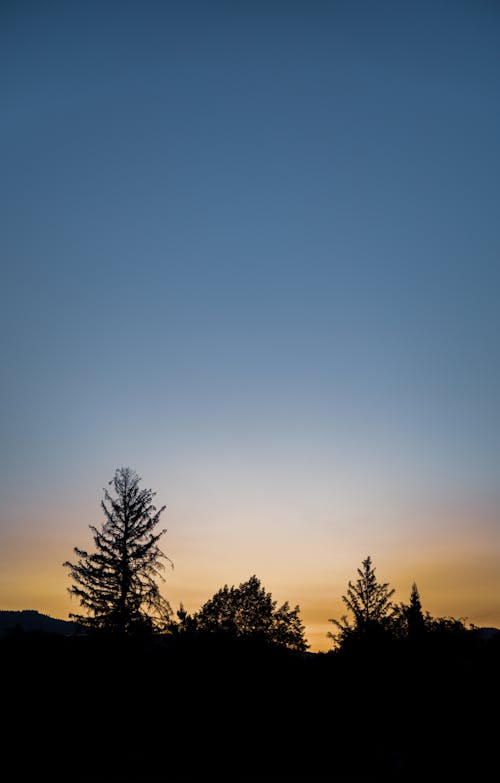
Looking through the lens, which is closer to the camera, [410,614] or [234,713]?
[234,713]

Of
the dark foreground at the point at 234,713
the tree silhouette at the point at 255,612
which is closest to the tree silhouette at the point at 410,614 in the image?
the tree silhouette at the point at 255,612

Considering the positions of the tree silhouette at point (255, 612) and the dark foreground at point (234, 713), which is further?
the tree silhouette at point (255, 612)

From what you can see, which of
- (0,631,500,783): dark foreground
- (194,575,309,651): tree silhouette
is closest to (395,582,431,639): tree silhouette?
(194,575,309,651): tree silhouette

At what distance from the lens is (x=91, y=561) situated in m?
33.6

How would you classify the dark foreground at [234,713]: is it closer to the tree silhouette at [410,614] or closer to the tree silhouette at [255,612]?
the tree silhouette at [410,614]

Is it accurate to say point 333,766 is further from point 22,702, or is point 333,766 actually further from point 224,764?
point 22,702

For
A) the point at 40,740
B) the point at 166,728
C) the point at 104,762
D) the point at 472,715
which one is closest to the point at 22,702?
the point at 40,740

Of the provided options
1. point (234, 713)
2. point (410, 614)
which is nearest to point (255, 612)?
point (410, 614)

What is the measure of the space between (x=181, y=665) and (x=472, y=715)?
692 centimetres

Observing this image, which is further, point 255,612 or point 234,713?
point 255,612

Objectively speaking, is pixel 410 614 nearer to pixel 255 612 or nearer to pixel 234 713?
pixel 255 612

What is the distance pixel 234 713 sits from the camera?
12.1 meters

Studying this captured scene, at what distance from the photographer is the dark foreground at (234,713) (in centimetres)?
1030

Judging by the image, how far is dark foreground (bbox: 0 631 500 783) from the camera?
10297 millimetres
